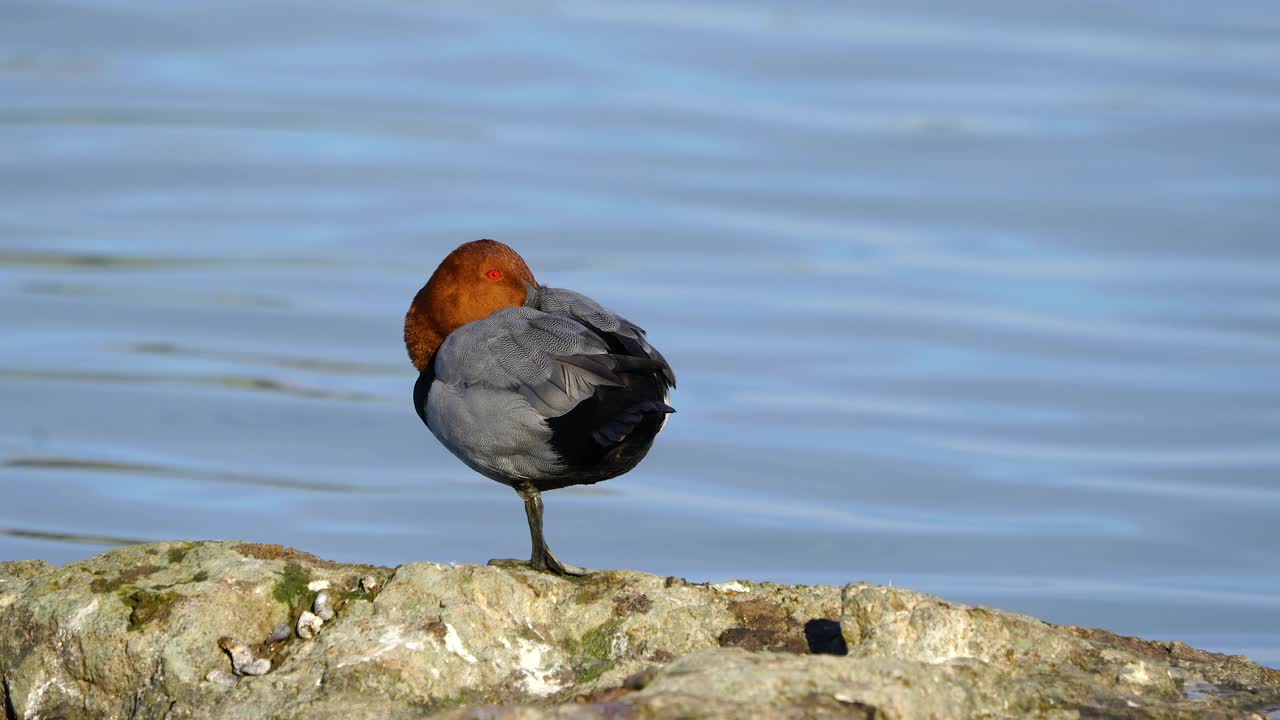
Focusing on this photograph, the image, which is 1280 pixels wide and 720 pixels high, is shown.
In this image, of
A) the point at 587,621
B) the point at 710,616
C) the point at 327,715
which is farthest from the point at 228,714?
the point at 710,616

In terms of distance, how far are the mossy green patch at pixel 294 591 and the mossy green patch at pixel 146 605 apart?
10.6 inches

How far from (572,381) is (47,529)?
498cm

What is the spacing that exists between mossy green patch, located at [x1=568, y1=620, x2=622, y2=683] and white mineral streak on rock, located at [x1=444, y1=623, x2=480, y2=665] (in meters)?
0.28

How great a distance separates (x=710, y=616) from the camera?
15.4 ft

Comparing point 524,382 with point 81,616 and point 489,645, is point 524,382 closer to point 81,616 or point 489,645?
point 489,645

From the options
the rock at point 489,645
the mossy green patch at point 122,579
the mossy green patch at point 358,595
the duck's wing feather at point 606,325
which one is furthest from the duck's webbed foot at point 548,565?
the mossy green patch at point 122,579

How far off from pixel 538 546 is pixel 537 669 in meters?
1.12

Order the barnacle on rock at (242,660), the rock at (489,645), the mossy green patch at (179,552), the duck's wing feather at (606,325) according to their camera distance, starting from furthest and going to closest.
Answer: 1. the duck's wing feather at (606,325)
2. the mossy green patch at (179,552)
3. the barnacle on rock at (242,660)
4. the rock at (489,645)

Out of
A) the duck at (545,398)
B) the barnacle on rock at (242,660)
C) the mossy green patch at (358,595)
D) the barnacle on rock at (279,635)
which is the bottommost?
the barnacle on rock at (242,660)

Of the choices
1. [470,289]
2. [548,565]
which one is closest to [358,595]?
[548,565]

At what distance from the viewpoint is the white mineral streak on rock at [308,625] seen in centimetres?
453

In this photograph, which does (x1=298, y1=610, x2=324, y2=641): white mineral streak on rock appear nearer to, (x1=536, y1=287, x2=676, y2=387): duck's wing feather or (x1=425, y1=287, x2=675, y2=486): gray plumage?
(x1=425, y1=287, x2=675, y2=486): gray plumage

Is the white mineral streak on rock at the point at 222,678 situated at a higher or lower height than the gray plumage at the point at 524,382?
lower

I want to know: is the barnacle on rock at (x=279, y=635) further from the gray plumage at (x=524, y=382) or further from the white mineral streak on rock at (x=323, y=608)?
the gray plumage at (x=524, y=382)
